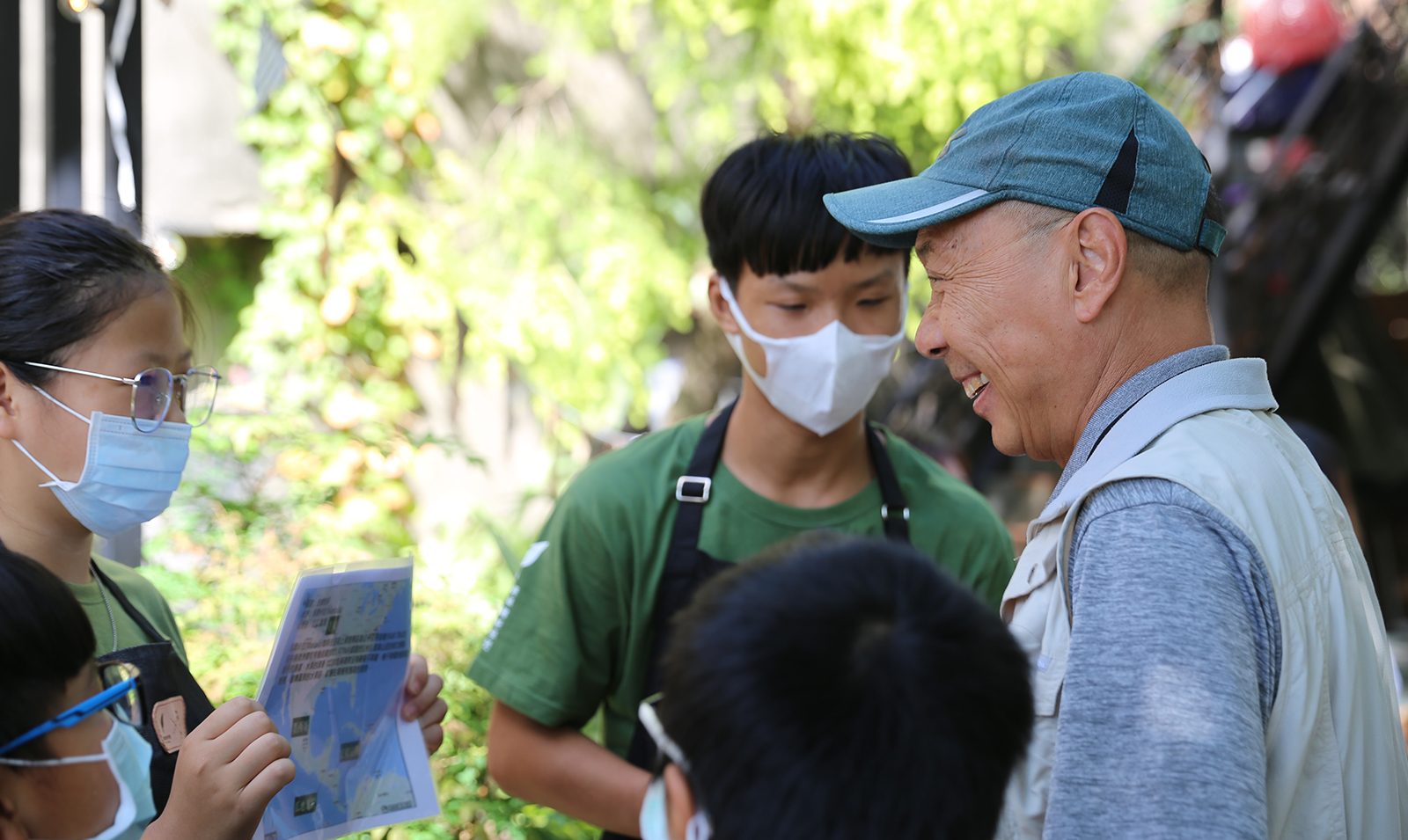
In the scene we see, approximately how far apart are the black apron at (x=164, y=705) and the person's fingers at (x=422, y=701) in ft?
1.15

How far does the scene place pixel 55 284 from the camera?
5.60ft

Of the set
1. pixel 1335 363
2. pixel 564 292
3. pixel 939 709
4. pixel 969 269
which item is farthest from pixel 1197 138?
pixel 939 709

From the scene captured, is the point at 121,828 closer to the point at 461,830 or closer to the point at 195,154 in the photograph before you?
the point at 461,830

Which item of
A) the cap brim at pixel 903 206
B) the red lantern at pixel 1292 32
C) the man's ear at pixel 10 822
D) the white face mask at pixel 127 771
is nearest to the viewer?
the man's ear at pixel 10 822

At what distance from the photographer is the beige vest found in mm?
1092

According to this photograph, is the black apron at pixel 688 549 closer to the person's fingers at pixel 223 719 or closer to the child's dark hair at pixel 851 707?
the person's fingers at pixel 223 719

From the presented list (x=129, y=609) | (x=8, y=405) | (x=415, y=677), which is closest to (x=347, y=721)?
(x=415, y=677)

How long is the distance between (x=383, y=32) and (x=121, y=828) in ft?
15.9

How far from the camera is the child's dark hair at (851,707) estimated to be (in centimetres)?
91

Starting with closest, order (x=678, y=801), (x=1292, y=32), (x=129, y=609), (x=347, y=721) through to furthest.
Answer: (x=678, y=801)
(x=347, y=721)
(x=129, y=609)
(x=1292, y=32)

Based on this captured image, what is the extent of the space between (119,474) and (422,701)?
66cm

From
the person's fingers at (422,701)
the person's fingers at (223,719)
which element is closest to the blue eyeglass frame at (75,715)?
the person's fingers at (223,719)

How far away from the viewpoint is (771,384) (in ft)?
6.99

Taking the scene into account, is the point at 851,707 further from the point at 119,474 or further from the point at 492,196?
the point at 492,196
